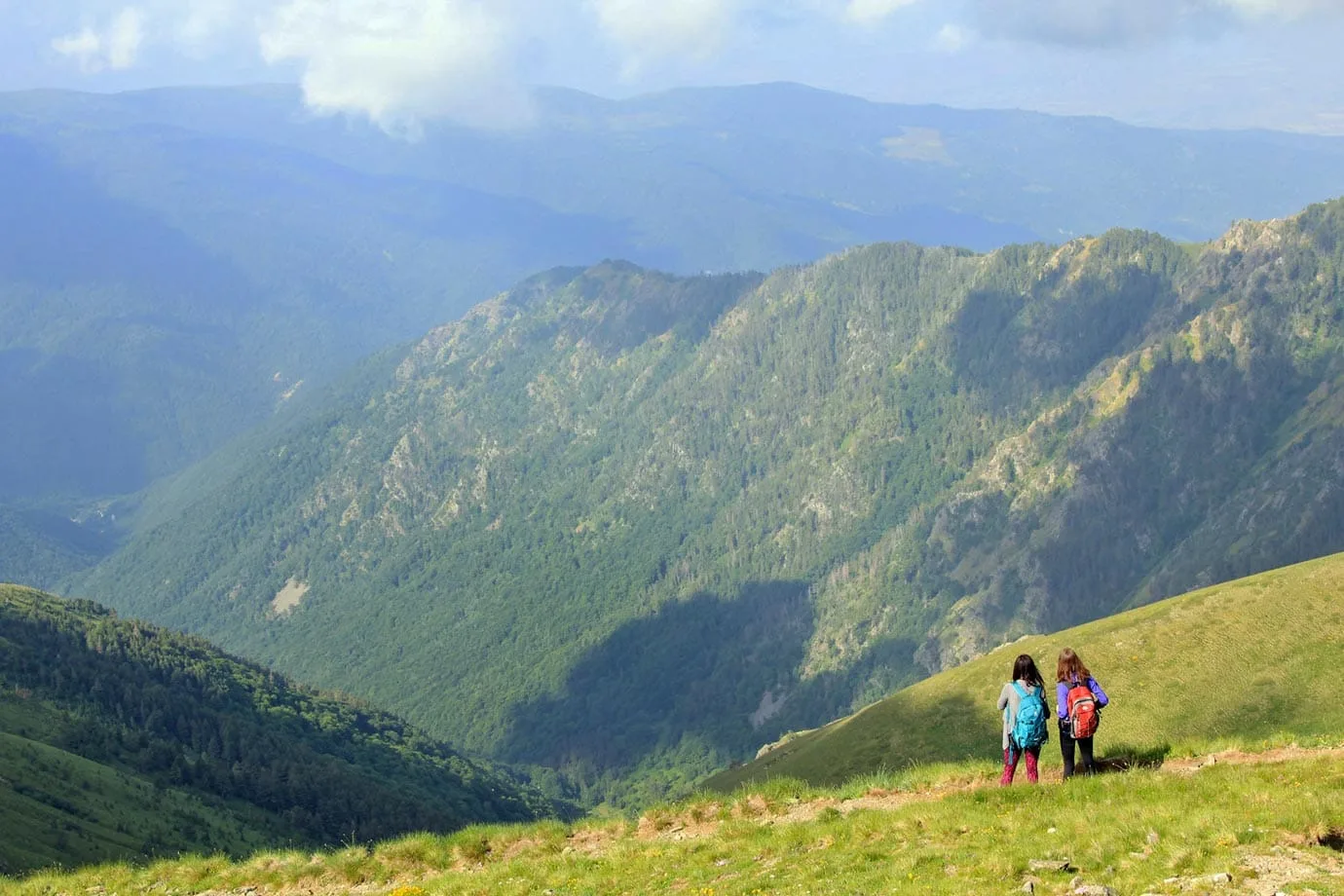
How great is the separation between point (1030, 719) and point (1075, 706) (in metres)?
1.53

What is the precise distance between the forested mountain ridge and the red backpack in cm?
6010

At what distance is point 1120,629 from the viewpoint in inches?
3661

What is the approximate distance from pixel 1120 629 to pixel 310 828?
303 feet

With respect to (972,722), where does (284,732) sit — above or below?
above

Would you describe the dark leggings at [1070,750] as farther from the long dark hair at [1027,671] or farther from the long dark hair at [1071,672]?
the long dark hair at [1027,671]

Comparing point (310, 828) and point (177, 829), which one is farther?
point (310, 828)

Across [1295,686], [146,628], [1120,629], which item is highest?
[146,628]

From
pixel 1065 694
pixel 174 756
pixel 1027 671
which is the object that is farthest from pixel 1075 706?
pixel 174 756

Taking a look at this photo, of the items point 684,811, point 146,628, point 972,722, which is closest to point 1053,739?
point 972,722

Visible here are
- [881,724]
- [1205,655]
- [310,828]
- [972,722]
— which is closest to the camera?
[1205,655]

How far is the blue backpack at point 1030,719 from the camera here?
3562 cm

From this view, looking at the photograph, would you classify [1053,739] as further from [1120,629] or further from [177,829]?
[177,829]

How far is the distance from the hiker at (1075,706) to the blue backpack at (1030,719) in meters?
0.69

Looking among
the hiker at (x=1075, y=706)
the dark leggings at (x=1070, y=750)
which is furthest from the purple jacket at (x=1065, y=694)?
the dark leggings at (x=1070, y=750)
